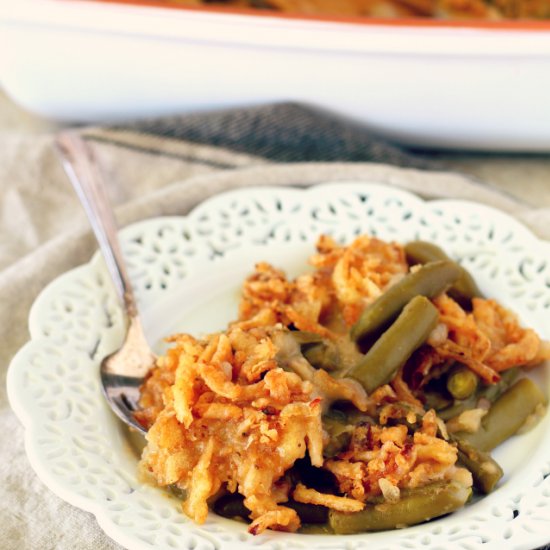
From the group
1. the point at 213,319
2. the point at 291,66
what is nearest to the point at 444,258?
the point at 213,319

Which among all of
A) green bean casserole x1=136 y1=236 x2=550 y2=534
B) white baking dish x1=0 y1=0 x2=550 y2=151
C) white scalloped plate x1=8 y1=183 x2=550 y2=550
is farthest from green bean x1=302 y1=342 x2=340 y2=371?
white baking dish x1=0 y1=0 x2=550 y2=151

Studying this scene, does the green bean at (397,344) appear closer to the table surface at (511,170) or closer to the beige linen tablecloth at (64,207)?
the beige linen tablecloth at (64,207)

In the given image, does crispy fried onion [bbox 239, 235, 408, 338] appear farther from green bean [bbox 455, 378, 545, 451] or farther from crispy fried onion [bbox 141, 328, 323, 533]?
green bean [bbox 455, 378, 545, 451]

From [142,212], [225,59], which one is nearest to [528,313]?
[142,212]

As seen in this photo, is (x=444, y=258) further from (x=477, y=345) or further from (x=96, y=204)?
(x=96, y=204)

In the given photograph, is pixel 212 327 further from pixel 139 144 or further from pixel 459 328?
pixel 139 144
